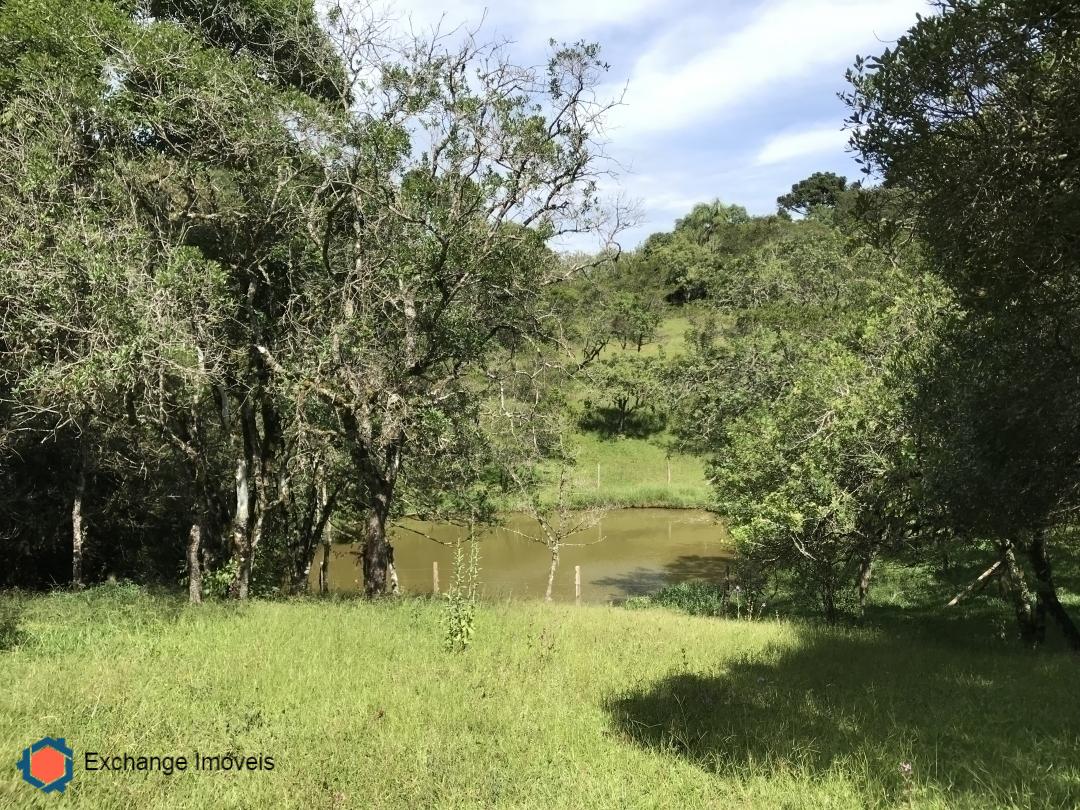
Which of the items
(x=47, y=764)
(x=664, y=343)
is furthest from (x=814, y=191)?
(x=47, y=764)

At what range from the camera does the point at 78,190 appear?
422 inches

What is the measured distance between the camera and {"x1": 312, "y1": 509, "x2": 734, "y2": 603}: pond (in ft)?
86.6

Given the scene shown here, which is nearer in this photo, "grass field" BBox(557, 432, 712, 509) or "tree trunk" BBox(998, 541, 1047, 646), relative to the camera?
"tree trunk" BBox(998, 541, 1047, 646)

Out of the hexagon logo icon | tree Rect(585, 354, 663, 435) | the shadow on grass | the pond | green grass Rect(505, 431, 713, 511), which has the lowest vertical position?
the pond

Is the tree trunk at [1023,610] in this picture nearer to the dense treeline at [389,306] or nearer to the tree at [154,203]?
the dense treeline at [389,306]

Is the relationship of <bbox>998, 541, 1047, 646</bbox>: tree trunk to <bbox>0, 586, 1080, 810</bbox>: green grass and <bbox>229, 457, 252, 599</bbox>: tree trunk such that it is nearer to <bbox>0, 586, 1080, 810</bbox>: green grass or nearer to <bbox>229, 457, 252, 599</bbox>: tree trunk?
<bbox>0, 586, 1080, 810</bbox>: green grass

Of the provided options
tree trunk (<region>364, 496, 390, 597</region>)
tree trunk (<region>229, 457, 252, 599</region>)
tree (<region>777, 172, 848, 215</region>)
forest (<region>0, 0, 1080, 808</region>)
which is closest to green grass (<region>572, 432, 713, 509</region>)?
forest (<region>0, 0, 1080, 808</region>)

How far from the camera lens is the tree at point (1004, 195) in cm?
Result: 588

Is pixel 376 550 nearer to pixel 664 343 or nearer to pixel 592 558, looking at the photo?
pixel 592 558

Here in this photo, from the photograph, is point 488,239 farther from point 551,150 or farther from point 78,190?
point 78,190

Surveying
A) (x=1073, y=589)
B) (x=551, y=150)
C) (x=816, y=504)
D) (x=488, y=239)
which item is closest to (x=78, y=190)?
(x=488, y=239)

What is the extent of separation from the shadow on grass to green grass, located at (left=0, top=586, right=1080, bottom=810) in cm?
3

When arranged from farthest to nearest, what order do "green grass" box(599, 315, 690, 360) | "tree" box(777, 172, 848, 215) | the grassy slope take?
"tree" box(777, 172, 848, 215) → "green grass" box(599, 315, 690, 360) → the grassy slope

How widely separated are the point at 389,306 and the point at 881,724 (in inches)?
421
